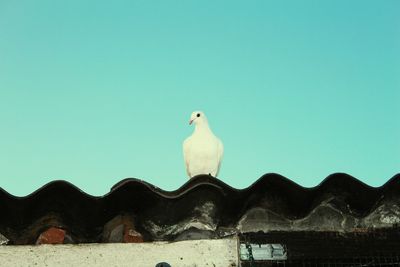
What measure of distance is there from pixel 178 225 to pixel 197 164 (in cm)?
A: 314

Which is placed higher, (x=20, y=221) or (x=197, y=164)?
(x=197, y=164)

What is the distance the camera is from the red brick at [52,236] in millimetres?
3641

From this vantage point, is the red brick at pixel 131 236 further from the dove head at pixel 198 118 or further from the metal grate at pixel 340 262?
the dove head at pixel 198 118

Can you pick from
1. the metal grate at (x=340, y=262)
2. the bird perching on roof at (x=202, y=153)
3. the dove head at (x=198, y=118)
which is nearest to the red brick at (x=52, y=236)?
the metal grate at (x=340, y=262)

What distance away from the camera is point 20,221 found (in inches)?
Answer: 145

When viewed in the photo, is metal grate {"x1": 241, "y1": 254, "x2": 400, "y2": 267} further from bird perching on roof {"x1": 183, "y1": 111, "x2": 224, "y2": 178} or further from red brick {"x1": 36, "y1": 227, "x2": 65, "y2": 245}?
bird perching on roof {"x1": 183, "y1": 111, "x2": 224, "y2": 178}

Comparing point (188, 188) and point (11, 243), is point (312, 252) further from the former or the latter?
point (11, 243)

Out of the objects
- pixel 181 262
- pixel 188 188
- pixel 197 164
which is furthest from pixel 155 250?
pixel 197 164

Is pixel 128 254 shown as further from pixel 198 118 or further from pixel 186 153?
pixel 198 118

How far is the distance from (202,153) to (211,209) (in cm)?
325

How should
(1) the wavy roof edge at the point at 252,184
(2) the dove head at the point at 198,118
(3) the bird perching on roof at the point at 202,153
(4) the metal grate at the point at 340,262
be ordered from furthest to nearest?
(2) the dove head at the point at 198,118, (3) the bird perching on roof at the point at 202,153, (1) the wavy roof edge at the point at 252,184, (4) the metal grate at the point at 340,262

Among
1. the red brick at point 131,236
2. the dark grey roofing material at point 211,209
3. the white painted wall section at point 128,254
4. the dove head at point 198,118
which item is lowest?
the white painted wall section at point 128,254

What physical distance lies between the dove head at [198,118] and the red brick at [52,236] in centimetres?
427

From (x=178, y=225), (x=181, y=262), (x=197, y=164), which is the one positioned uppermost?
(x=197, y=164)
